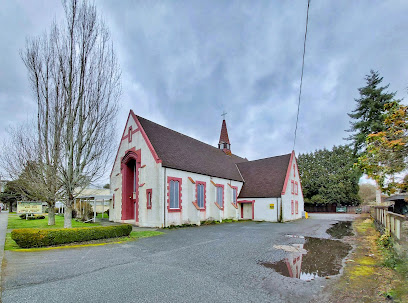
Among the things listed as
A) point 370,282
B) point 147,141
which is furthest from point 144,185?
point 370,282

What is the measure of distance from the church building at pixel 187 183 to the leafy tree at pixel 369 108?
29.2 ft

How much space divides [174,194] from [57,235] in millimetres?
10258

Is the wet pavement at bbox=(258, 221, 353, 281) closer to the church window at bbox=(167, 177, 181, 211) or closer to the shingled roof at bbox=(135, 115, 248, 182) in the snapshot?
the church window at bbox=(167, 177, 181, 211)

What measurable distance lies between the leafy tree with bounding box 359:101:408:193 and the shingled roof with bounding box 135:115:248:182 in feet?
48.1

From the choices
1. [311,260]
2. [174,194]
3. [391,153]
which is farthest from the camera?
[174,194]

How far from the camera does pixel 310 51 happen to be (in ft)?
33.5

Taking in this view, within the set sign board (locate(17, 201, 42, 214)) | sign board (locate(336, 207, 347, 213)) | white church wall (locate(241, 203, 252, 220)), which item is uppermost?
sign board (locate(17, 201, 42, 214))

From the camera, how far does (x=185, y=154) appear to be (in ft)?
80.6

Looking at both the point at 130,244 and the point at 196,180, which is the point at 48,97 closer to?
the point at 130,244

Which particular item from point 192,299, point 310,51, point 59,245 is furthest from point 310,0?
point 59,245

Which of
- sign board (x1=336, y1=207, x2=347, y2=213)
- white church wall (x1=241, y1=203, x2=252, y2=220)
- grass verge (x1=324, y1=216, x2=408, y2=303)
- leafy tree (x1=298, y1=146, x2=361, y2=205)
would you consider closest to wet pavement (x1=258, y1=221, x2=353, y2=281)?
grass verge (x1=324, y1=216, x2=408, y2=303)

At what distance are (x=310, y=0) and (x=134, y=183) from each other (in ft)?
67.2

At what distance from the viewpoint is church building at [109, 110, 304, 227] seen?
65.5 feet

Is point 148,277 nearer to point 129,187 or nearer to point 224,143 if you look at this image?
point 129,187
